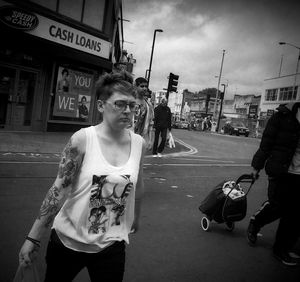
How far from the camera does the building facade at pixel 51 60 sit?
13.0 meters

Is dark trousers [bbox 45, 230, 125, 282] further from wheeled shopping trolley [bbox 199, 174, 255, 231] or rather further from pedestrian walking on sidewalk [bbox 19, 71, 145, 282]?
wheeled shopping trolley [bbox 199, 174, 255, 231]

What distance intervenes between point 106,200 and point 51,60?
44.8 feet

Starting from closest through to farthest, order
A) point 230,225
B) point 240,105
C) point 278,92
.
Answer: point 230,225 < point 278,92 < point 240,105

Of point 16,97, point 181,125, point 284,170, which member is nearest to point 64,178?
point 284,170

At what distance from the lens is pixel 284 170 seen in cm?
374

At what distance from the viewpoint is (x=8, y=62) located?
43.1ft

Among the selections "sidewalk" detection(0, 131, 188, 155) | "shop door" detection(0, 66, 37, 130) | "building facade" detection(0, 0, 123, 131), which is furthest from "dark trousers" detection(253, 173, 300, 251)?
"shop door" detection(0, 66, 37, 130)

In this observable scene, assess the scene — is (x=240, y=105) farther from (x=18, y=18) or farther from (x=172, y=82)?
(x=18, y=18)

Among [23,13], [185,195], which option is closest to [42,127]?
[23,13]

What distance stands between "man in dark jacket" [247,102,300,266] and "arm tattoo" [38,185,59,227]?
2.60 m

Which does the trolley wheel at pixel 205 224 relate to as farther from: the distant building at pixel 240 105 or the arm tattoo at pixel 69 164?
the distant building at pixel 240 105

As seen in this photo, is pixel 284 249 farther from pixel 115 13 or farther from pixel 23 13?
pixel 115 13

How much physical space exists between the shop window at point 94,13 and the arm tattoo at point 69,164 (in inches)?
590

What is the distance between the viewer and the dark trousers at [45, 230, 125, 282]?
1.97 m
